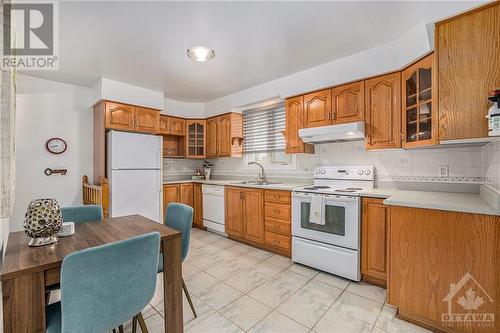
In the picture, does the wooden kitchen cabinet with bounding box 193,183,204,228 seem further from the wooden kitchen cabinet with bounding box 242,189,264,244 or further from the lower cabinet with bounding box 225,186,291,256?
the wooden kitchen cabinet with bounding box 242,189,264,244

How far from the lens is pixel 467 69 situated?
5.21ft

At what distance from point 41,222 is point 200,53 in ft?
6.76

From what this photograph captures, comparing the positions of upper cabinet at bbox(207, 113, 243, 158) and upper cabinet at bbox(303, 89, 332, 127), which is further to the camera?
upper cabinet at bbox(207, 113, 243, 158)

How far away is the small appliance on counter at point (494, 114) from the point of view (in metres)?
1.36

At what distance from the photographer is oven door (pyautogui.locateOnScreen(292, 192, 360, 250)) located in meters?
2.28

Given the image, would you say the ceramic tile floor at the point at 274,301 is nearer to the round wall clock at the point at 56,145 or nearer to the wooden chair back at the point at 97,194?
the wooden chair back at the point at 97,194

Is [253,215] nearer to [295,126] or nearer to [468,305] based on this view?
[295,126]

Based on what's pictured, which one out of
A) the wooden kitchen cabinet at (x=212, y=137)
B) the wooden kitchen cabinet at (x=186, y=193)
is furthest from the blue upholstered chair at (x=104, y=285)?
the wooden kitchen cabinet at (x=212, y=137)

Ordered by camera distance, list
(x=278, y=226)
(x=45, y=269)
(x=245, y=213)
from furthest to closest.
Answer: (x=245, y=213)
(x=278, y=226)
(x=45, y=269)

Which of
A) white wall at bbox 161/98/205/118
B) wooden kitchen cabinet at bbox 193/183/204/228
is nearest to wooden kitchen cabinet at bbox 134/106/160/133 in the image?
white wall at bbox 161/98/205/118

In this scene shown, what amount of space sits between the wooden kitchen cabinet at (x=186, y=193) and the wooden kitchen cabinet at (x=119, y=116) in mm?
1346

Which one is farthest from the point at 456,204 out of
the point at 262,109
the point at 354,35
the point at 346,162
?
the point at 262,109

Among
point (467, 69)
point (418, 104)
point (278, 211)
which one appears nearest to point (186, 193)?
point (278, 211)

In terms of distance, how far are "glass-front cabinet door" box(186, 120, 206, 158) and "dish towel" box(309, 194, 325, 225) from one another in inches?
110
